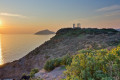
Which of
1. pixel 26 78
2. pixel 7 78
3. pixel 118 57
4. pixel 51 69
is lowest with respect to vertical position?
pixel 7 78

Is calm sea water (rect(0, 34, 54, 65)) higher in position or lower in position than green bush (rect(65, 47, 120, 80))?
lower

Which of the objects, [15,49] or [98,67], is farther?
[15,49]

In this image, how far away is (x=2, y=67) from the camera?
72.2 ft

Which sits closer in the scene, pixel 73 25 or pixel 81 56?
pixel 81 56

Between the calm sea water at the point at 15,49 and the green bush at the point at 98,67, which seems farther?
the calm sea water at the point at 15,49

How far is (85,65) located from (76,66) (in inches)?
10.5

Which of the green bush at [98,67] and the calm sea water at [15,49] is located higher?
the green bush at [98,67]

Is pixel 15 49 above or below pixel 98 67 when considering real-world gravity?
below

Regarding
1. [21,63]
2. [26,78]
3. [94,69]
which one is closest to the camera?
[94,69]

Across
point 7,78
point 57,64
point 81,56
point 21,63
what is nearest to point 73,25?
point 21,63

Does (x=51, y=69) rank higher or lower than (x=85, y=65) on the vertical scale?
lower

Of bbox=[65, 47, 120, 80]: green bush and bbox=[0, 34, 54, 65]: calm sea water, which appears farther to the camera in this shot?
bbox=[0, 34, 54, 65]: calm sea water

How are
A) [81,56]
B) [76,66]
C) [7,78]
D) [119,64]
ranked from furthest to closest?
[7,78], [81,56], [76,66], [119,64]

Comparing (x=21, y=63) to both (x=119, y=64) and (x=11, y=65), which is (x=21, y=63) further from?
(x=119, y=64)
